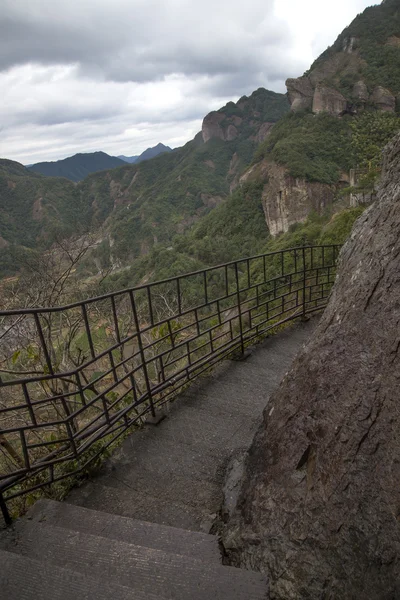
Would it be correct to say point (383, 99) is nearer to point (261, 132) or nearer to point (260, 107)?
point (261, 132)

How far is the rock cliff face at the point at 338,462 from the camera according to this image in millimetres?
1408

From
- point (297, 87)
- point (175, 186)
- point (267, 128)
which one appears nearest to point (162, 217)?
point (175, 186)

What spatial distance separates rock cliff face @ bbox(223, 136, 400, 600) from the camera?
141 centimetres

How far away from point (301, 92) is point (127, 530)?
77.0 meters

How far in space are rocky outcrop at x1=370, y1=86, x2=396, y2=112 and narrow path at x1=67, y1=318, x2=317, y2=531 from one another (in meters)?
65.5

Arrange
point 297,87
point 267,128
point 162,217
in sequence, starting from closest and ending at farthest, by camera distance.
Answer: point 297,87 < point 162,217 < point 267,128

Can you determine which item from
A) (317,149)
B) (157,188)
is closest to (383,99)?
(317,149)

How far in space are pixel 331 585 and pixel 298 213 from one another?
5276 centimetres

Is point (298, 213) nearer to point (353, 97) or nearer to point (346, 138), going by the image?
point (346, 138)

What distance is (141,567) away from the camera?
5.45ft

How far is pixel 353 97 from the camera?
188 feet

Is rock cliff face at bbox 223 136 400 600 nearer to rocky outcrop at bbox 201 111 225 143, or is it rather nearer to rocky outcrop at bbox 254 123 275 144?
rocky outcrop at bbox 254 123 275 144

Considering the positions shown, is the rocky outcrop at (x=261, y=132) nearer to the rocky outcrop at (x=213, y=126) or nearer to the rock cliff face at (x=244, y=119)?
the rock cliff face at (x=244, y=119)

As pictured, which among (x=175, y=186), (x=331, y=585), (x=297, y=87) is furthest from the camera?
(x=175, y=186)
